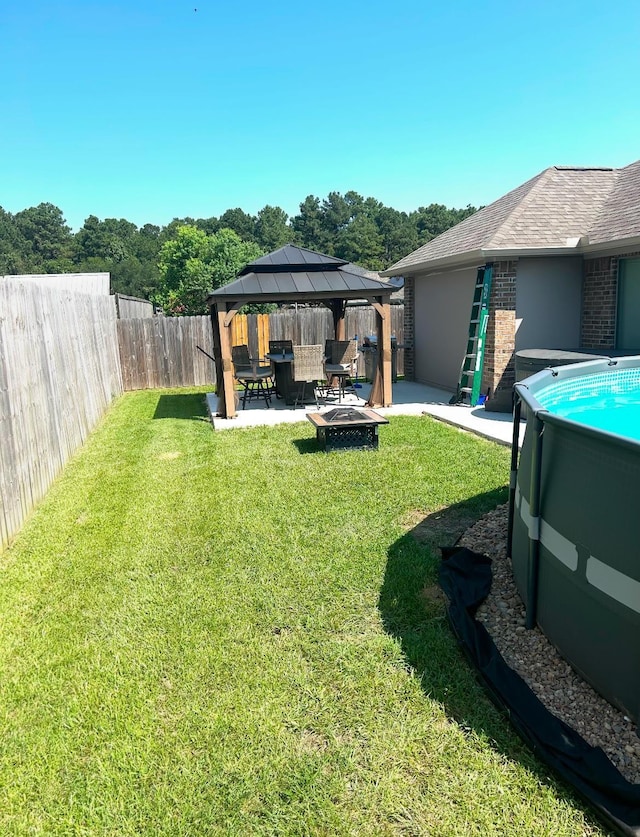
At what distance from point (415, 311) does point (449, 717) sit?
39.2 feet

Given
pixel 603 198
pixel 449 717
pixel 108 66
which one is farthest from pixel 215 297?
pixel 449 717

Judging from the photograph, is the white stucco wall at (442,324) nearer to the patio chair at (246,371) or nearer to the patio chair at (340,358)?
the patio chair at (340,358)

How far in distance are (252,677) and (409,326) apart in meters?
11.9

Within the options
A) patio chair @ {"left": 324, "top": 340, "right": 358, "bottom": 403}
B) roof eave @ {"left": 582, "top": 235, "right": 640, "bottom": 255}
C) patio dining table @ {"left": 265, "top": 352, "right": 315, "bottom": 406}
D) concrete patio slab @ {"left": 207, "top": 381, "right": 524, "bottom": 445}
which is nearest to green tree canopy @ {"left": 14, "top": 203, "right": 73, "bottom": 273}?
patio dining table @ {"left": 265, "top": 352, "right": 315, "bottom": 406}

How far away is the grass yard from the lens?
224 cm

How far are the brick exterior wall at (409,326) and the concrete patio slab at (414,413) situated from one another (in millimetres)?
1573

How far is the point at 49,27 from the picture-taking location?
30.9 ft

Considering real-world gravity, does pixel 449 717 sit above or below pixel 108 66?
below

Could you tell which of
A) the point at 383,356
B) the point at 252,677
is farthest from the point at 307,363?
the point at 252,677

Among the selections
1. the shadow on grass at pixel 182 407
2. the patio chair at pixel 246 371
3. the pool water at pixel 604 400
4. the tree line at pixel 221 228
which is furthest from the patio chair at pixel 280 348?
the tree line at pixel 221 228

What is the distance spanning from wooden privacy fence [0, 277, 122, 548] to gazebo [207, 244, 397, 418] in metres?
2.33

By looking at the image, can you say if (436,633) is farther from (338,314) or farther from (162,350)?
(162,350)

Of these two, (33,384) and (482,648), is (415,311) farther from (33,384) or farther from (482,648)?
(482,648)

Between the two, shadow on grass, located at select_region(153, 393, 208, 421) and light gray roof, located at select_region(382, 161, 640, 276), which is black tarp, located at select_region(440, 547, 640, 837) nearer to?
light gray roof, located at select_region(382, 161, 640, 276)
